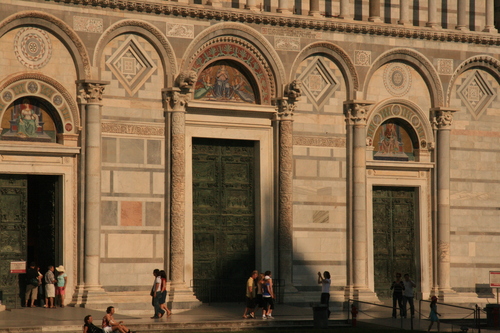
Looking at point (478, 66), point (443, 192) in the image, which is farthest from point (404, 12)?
point (443, 192)

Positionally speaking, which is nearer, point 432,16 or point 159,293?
point 159,293

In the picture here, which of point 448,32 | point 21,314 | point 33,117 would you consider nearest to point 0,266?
point 21,314

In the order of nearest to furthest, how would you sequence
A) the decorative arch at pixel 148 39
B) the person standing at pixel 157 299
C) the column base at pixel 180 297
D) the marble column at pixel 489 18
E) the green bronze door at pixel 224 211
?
the person standing at pixel 157 299, the decorative arch at pixel 148 39, the column base at pixel 180 297, the green bronze door at pixel 224 211, the marble column at pixel 489 18

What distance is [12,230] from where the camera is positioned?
29.0 m

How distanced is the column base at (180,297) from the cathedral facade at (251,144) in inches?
1.4

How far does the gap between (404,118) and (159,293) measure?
398 inches

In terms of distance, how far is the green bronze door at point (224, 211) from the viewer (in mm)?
31594

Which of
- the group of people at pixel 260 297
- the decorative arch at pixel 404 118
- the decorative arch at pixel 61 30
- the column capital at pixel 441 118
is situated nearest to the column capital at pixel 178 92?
the decorative arch at pixel 61 30

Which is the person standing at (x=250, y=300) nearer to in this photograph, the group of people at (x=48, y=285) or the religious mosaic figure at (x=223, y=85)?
the group of people at (x=48, y=285)

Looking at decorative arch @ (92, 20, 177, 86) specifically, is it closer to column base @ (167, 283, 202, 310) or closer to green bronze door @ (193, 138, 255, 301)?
green bronze door @ (193, 138, 255, 301)

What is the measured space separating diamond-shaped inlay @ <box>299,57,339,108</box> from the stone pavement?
6.00m

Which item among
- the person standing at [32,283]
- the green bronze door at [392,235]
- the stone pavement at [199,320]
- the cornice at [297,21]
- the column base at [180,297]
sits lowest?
the stone pavement at [199,320]

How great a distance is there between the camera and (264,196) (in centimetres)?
3228

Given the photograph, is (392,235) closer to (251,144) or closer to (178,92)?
(251,144)
